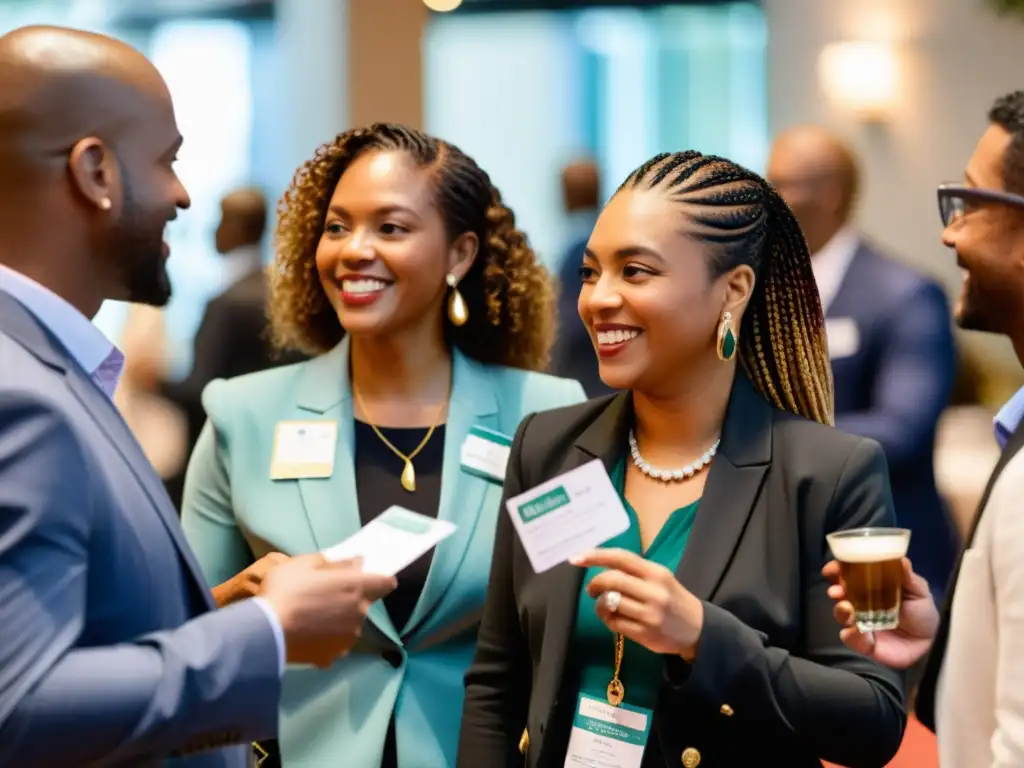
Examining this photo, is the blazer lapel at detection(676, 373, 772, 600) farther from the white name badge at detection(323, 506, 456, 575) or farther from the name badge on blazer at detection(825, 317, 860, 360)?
the name badge on blazer at detection(825, 317, 860, 360)

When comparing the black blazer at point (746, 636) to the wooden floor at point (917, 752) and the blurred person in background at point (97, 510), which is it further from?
the wooden floor at point (917, 752)

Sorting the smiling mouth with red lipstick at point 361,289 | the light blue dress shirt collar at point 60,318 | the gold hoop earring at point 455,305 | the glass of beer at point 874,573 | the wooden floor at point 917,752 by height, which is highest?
the light blue dress shirt collar at point 60,318

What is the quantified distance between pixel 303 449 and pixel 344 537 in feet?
0.77

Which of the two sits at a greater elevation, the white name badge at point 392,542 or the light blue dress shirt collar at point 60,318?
the light blue dress shirt collar at point 60,318

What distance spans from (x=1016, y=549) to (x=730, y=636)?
497mm

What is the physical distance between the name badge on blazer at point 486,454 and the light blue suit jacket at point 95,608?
113 centimetres

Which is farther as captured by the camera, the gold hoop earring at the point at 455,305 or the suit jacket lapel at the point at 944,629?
the gold hoop earring at the point at 455,305

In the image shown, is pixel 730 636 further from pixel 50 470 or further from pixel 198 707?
pixel 50 470

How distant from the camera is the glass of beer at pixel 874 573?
1.92m

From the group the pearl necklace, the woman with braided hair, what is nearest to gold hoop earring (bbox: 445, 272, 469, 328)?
the woman with braided hair

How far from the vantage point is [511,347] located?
327cm

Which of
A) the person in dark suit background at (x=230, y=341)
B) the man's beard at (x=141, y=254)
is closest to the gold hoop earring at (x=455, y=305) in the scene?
the man's beard at (x=141, y=254)

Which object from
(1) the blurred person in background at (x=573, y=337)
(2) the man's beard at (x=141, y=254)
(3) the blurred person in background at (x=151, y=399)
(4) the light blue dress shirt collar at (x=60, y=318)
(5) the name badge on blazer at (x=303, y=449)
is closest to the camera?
(4) the light blue dress shirt collar at (x=60, y=318)

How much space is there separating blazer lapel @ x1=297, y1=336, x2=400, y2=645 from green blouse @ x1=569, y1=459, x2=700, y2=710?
23.7 inches
